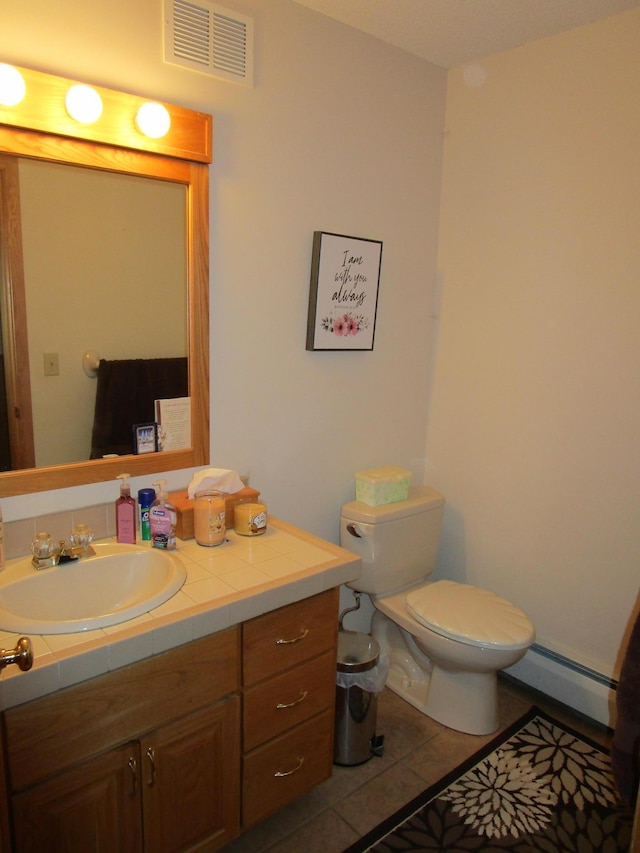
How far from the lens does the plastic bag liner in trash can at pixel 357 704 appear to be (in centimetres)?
183

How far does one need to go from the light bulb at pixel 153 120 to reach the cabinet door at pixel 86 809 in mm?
1454

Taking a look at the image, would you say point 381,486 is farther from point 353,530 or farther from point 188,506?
point 188,506

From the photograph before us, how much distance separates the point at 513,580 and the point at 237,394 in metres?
1.33

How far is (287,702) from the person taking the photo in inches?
58.6

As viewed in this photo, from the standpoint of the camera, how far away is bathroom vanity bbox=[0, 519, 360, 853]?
3.49ft

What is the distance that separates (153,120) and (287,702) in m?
1.55

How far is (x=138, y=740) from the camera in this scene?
3.92ft

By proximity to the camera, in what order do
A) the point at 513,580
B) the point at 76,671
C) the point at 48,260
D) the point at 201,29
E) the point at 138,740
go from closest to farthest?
the point at 76,671 < the point at 138,740 < the point at 48,260 < the point at 201,29 < the point at 513,580

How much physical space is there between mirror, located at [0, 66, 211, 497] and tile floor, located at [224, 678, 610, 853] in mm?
1084

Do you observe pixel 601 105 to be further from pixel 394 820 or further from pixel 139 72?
pixel 394 820

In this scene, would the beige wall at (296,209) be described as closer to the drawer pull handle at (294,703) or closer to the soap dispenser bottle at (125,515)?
the soap dispenser bottle at (125,515)

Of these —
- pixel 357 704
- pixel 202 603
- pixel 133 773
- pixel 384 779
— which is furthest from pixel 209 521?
pixel 384 779

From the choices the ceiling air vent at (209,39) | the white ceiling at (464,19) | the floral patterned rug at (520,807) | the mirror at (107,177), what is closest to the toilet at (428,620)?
the floral patterned rug at (520,807)

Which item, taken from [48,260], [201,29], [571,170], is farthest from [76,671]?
[571,170]
